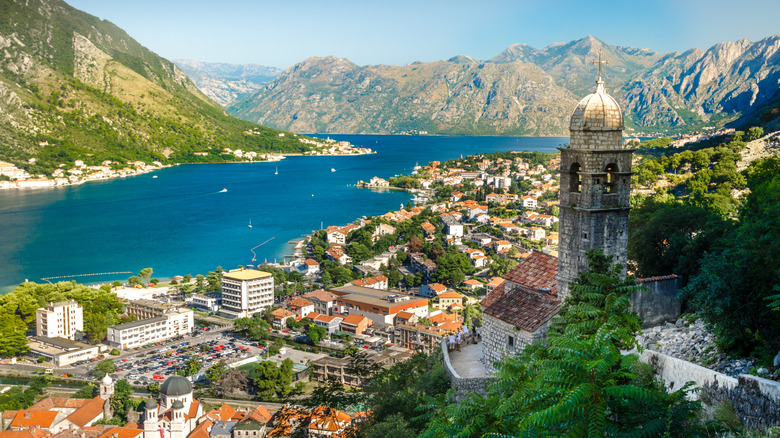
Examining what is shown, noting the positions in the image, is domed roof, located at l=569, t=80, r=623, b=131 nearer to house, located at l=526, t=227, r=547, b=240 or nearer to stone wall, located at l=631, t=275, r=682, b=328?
stone wall, located at l=631, t=275, r=682, b=328

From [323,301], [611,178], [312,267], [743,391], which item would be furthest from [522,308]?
[312,267]

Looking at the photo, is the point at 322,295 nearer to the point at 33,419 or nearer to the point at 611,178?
the point at 33,419

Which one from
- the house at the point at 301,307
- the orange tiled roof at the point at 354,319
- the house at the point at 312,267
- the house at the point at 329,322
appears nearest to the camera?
the orange tiled roof at the point at 354,319

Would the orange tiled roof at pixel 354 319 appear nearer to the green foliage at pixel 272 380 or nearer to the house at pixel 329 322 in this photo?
the house at pixel 329 322

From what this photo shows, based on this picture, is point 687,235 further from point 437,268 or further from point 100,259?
point 100,259

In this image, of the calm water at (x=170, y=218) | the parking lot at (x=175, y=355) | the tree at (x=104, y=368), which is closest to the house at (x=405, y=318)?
the parking lot at (x=175, y=355)

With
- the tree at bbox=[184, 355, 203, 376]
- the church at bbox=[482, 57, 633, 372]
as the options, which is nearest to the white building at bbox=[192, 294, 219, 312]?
the tree at bbox=[184, 355, 203, 376]

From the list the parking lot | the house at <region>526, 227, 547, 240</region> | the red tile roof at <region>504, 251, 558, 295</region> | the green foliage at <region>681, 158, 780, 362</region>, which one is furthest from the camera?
the house at <region>526, 227, 547, 240</region>
